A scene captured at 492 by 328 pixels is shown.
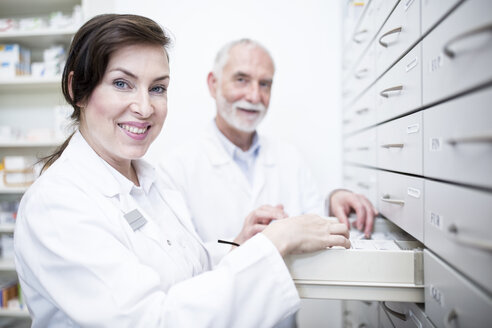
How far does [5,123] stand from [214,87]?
1.66m

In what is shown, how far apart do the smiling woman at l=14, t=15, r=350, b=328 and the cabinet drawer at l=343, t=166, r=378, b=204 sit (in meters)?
0.45

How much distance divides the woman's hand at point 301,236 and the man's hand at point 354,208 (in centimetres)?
31

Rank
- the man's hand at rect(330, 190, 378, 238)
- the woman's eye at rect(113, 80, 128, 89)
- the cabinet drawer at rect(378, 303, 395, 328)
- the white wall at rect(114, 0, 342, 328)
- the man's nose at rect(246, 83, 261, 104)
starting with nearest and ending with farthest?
the woman's eye at rect(113, 80, 128, 89), the cabinet drawer at rect(378, 303, 395, 328), the man's hand at rect(330, 190, 378, 238), the man's nose at rect(246, 83, 261, 104), the white wall at rect(114, 0, 342, 328)

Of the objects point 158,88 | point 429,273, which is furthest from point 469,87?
point 158,88

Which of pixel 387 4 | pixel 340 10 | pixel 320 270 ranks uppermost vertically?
pixel 340 10

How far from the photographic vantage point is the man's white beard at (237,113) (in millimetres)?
1578

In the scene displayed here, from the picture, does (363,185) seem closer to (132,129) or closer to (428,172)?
(428,172)

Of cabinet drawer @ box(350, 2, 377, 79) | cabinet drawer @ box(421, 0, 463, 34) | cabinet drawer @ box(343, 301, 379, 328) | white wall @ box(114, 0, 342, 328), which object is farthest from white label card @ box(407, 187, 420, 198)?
white wall @ box(114, 0, 342, 328)

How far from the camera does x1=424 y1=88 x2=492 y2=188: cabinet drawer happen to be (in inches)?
17.9

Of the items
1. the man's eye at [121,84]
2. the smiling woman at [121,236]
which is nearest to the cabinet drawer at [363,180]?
the smiling woman at [121,236]

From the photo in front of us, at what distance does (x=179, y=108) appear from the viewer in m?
2.07

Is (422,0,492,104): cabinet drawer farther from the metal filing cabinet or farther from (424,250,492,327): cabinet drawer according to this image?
(424,250,492,327): cabinet drawer

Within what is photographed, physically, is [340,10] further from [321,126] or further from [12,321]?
[12,321]

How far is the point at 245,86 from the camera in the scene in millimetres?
1606
